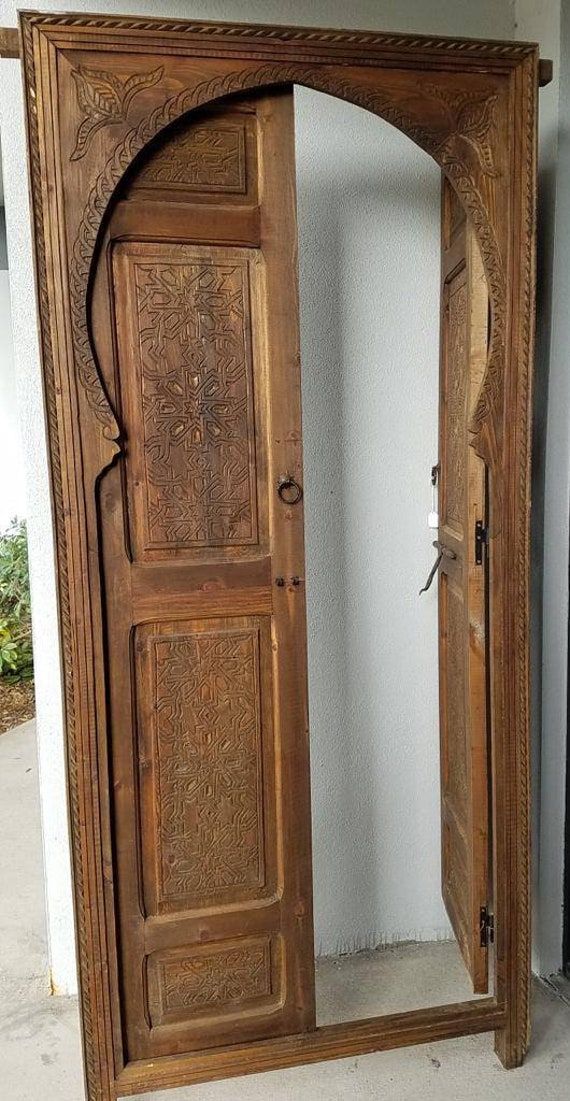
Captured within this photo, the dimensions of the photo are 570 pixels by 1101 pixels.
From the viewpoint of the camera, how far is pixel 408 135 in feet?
5.77

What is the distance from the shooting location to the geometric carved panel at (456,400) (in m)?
2.03

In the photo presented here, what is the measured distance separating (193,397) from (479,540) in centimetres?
76

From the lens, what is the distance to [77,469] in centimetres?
169

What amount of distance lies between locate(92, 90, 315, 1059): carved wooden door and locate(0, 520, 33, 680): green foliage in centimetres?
403

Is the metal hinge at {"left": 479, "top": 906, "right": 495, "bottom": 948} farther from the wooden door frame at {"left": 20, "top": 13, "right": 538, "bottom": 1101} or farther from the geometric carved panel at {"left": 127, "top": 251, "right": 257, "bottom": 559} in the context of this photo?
the geometric carved panel at {"left": 127, "top": 251, "right": 257, "bottom": 559}

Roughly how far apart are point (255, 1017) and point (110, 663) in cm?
92

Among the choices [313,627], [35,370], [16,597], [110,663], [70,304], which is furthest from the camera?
[16,597]

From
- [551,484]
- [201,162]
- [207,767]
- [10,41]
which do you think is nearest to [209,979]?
[207,767]

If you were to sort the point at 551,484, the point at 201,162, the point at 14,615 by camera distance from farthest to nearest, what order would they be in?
the point at 14,615
the point at 551,484
the point at 201,162

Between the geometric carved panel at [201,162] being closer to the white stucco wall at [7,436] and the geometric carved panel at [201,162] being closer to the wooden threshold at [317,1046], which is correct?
the wooden threshold at [317,1046]

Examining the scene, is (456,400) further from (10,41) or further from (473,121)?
(10,41)

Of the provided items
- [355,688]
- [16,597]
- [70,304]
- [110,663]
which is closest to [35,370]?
[70,304]

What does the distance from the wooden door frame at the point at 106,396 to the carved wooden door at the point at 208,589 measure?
0.05 meters

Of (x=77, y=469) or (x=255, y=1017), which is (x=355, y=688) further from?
(x=77, y=469)
